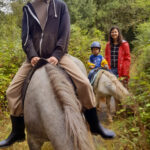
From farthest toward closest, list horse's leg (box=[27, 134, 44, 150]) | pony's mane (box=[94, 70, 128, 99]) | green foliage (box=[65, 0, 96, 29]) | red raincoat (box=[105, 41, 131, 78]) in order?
green foliage (box=[65, 0, 96, 29])
red raincoat (box=[105, 41, 131, 78])
pony's mane (box=[94, 70, 128, 99])
horse's leg (box=[27, 134, 44, 150])

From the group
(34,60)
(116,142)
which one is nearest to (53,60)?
(34,60)

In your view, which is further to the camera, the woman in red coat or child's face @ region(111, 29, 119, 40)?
child's face @ region(111, 29, 119, 40)

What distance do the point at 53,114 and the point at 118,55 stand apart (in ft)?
12.2

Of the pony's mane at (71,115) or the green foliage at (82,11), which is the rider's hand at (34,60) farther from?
the green foliage at (82,11)

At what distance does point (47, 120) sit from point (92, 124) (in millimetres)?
949

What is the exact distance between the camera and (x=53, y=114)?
1797mm

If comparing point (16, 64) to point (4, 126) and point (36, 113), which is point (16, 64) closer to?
point (4, 126)

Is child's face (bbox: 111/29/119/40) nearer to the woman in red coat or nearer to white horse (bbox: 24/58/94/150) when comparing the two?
the woman in red coat

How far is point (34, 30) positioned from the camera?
272 centimetres

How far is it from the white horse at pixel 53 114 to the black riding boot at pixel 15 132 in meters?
0.44

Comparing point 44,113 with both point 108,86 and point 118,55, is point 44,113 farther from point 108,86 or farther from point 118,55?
point 118,55

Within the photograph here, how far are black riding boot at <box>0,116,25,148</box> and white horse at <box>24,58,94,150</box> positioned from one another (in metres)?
0.44

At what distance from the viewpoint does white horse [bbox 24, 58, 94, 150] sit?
1.54 m

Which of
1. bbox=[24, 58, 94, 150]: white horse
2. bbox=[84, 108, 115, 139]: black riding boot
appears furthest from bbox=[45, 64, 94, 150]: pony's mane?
bbox=[84, 108, 115, 139]: black riding boot
